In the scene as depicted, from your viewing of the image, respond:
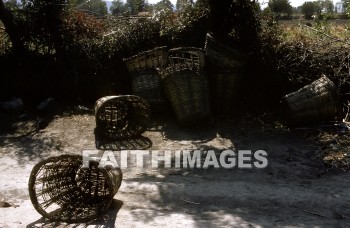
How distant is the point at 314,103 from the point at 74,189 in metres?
4.11

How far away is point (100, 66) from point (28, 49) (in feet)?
5.96

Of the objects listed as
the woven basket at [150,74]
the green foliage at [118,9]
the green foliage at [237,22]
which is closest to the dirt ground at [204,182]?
the woven basket at [150,74]

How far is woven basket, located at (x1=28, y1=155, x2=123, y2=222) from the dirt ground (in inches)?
6.3

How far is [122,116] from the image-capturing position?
24.9ft

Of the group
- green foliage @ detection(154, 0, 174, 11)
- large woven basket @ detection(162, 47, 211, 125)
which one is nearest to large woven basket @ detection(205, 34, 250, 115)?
large woven basket @ detection(162, 47, 211, 125)

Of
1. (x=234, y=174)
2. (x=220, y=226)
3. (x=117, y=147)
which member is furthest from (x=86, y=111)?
(x=220, y=226)

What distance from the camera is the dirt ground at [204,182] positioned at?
4.28m

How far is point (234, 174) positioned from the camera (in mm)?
5543

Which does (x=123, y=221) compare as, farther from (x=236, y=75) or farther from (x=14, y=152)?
(x=236, y=75)

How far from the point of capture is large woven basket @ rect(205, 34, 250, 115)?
751 centimetres

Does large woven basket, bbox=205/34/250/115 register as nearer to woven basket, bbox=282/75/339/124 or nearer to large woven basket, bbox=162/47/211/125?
large woven basket, bbox=162/47/211/125

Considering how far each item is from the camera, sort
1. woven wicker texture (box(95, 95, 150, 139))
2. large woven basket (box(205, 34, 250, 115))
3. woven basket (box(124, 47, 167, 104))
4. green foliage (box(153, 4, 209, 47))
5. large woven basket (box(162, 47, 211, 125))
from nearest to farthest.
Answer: woven wicker texture (box(95, 95, 150, 139))
large woven basket (box(162, 47, 211, 125))
large woven basket (box(205, 34, 250, 115))
woven basket (box(124, 47, 167, 104))
green foliage (box(153, 4, 209, 47))

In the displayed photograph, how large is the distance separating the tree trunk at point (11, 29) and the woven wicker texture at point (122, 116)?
9.73 feet

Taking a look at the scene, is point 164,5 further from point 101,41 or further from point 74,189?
point 74,189
